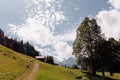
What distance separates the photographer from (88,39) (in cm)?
8762

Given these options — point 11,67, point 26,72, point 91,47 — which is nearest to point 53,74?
point 26,72

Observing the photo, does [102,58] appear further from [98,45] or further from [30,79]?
[30,79]

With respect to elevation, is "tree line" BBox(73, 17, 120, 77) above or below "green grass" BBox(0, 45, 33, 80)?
above

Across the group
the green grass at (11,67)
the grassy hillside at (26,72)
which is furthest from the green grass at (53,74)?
the green grass at (11,67)

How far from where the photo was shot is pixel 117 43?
102 m

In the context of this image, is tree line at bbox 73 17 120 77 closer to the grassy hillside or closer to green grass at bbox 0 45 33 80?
the grassy hillside

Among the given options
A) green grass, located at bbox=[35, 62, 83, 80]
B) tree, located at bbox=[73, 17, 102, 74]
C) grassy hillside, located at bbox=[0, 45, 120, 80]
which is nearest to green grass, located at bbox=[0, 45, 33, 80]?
grassy hillside, located at bbox=[0, 45, 120, 80]

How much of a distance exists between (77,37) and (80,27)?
13.3ft

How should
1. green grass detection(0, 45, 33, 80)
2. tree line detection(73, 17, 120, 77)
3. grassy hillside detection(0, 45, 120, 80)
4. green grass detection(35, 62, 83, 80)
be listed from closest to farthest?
green grass detection(0, 45, 33, 80)
grassy hillside detection(0, 45, 120, 80)
green grass detection(35, 62, 83, 80)
tree line detection(73, 17, 120, 77)

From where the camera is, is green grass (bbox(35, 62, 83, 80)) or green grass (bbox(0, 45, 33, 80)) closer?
green grass (bbox(0, 45, 33, 80))

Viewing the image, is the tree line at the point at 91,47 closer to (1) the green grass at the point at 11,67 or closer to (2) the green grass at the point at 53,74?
(2) the green grass at the point at 53,74

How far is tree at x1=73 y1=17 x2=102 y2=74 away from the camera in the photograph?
286ft

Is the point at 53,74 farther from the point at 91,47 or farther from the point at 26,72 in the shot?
the point at 91,47

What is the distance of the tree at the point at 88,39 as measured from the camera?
286ft
